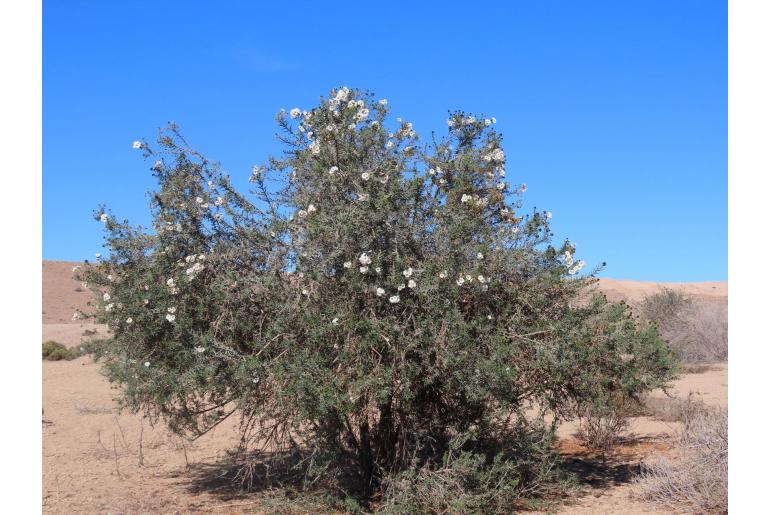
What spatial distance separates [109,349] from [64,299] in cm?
5480

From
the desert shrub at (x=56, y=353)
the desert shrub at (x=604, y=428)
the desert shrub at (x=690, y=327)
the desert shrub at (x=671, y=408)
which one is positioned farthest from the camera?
the desert shrub at (x=56, y=353)

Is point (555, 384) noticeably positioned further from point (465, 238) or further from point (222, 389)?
point (222, 389)

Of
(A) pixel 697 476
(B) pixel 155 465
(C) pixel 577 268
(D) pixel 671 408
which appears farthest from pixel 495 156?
Result: (D) pixel 671 408

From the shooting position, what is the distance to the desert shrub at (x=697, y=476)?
7.39 meters

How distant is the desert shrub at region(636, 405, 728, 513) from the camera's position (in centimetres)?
739

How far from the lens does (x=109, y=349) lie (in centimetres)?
813

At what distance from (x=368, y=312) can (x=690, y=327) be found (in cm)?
1975

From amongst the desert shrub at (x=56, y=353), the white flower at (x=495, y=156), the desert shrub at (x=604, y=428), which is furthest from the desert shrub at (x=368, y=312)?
the desert shrub at (x=56, y=353)

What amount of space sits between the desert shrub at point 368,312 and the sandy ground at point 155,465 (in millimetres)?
1040

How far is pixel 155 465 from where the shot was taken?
34.6 ft

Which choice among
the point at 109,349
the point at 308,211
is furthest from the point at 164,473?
the point at 308,211

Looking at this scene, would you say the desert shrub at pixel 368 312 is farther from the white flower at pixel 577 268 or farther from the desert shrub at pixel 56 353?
the desert shrub at pixel 56 353

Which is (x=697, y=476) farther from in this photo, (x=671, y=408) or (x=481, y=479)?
(x=671, y=408)

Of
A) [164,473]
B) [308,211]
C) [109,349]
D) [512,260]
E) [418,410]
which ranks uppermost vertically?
[308,211]
